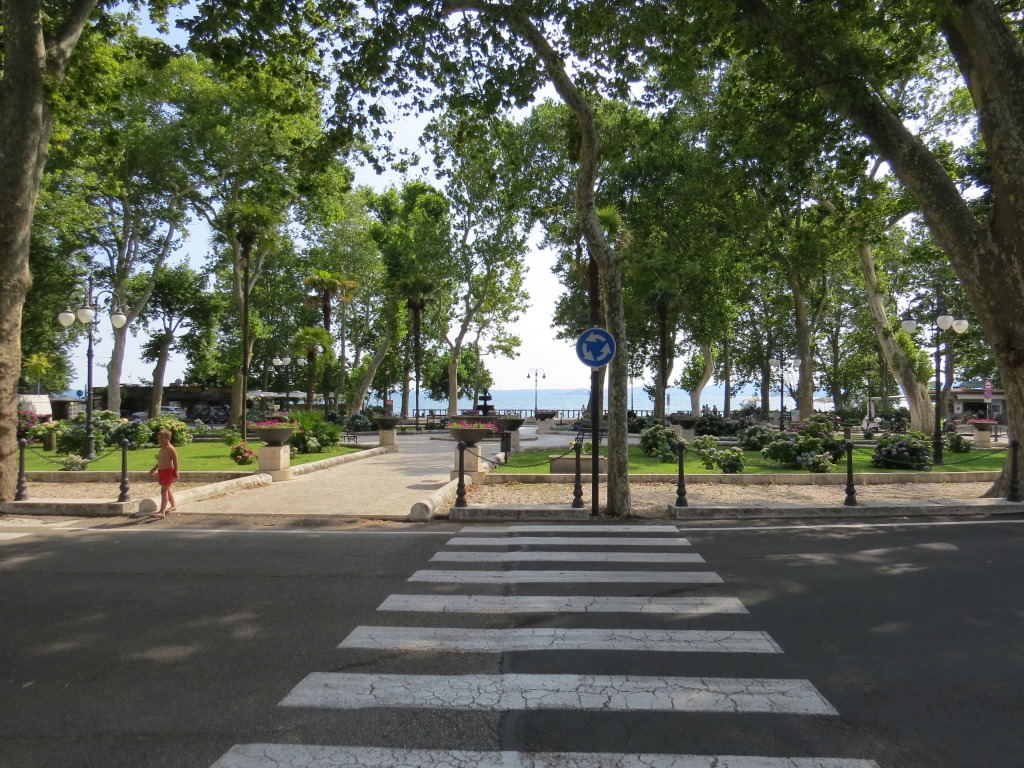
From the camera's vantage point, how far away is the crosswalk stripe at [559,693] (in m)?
3.78

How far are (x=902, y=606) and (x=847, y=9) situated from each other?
1153cm

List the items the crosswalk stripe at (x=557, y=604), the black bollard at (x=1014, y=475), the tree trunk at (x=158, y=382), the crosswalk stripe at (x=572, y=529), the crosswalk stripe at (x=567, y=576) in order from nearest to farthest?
the crosswalk stripe at (x=557, y=604) → the crosswalk stripe at (x=567, y=576) → the crosswalk stripe at (x=572, y=529) → the black bollard at (x=1014, y=475) → the tree trunk at (x=158, y=382)

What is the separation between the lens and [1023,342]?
11.4 metres

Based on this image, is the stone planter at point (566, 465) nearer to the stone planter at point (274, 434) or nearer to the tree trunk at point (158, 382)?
the stone planter at point (274, 434)

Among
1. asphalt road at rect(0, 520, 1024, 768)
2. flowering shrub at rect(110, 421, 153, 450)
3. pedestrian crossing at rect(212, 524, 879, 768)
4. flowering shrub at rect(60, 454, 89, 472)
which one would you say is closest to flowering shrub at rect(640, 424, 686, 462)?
asphalt road at rect(0, 520, 1024, 768)

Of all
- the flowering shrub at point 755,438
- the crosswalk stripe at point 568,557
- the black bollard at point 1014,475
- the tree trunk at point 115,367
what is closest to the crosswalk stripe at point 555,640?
the crosswalk stripe at point 568,557

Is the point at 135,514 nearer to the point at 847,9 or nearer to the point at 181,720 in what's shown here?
the point at 181,720

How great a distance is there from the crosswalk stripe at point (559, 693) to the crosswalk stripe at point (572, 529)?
200 inches

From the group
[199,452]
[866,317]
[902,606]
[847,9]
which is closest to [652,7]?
[847,9]

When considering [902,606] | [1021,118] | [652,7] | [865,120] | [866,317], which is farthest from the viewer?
[866,317]

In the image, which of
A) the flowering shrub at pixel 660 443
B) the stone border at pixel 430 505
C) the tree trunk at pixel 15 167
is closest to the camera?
the stone border at pixel 430 505

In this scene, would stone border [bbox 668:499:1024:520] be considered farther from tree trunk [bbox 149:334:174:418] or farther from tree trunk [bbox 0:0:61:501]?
tree trunk [bbox 149:334:174:418]

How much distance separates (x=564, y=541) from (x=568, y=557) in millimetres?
966

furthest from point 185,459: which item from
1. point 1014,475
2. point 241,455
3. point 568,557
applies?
point 1014,475
